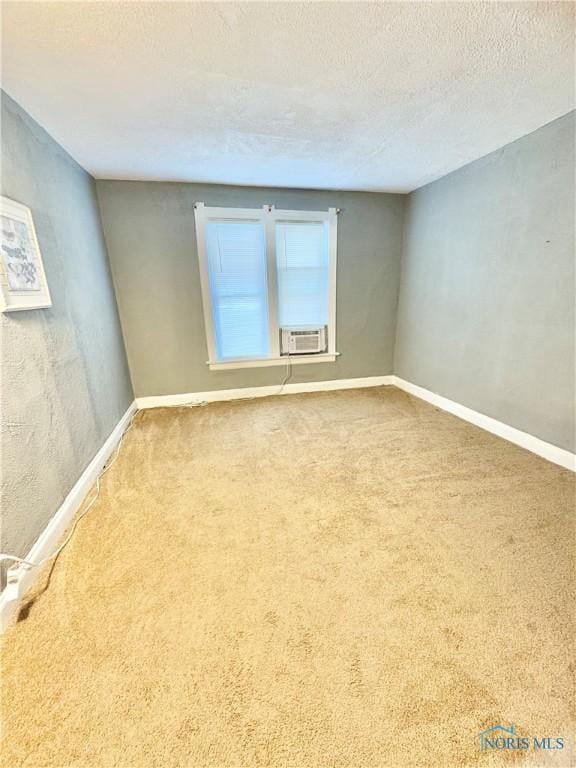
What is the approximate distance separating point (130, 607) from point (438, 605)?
1.24 meters

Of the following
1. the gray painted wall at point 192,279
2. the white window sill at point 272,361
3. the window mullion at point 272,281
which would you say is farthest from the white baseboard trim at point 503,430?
the window mullion at point 272,281

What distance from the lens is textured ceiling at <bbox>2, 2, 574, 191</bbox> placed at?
1157mm

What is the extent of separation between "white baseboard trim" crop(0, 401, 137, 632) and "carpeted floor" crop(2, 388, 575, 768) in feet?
0.29

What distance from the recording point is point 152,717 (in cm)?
90

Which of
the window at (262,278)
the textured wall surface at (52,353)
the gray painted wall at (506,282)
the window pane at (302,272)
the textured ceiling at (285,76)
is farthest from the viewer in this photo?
the window pane at (302,272)

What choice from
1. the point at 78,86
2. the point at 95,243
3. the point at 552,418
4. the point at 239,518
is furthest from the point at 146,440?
the point at 552,418

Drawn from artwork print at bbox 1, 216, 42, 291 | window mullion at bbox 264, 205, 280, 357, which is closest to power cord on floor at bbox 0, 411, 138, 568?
artwork print at bbox 1, 216, 42, 291

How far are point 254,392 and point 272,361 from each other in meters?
0.43

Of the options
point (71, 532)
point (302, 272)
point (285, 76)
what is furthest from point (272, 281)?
point (71, 532)

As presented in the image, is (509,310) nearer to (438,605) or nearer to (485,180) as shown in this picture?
(485,180)

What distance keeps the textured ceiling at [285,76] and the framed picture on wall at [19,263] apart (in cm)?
61

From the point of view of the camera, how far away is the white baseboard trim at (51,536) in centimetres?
119

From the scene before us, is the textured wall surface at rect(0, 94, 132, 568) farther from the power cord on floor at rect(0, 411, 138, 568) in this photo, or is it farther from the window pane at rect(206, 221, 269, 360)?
the window pane at rect(206, 221, 269, 360)

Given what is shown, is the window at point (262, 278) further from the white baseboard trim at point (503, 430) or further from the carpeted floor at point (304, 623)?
the carpeted floor at point (304, 623)
